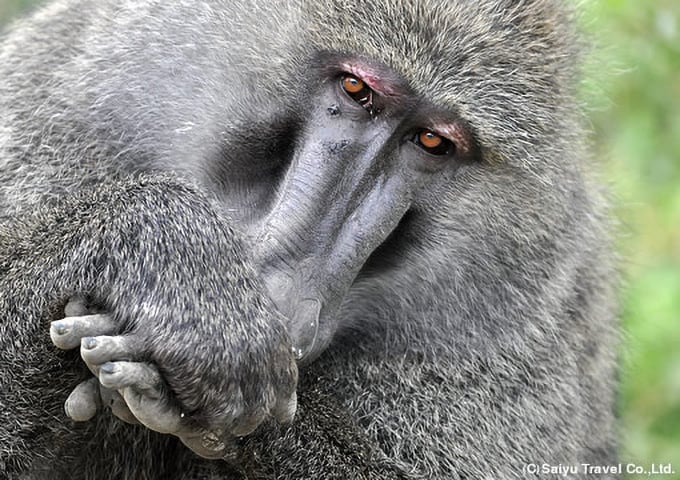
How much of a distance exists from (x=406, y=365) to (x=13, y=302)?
4.69 ft

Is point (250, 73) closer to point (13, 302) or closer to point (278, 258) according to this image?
point (278, 258)

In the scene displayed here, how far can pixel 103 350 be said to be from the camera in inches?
130

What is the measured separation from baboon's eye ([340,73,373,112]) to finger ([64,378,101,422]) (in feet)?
4.13

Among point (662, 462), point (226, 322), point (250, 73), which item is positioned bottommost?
point (662, 462)

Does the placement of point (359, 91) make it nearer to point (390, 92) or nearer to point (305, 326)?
point (390, 92)

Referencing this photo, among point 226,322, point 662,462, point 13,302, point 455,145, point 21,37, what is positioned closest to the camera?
point 226,322

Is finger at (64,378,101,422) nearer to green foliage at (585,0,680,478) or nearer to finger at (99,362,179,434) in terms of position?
finger at (99,362,179,434)

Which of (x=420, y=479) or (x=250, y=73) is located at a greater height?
(x=250, y=73)

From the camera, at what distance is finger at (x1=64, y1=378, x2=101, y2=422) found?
3506 millimetres

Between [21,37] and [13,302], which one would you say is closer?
[13,302]

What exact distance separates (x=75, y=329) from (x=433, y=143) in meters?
1.37

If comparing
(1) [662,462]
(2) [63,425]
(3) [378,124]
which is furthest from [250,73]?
(1) [662,462]

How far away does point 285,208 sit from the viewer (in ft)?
12.3

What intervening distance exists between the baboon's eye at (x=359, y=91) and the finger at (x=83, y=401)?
1259mm
